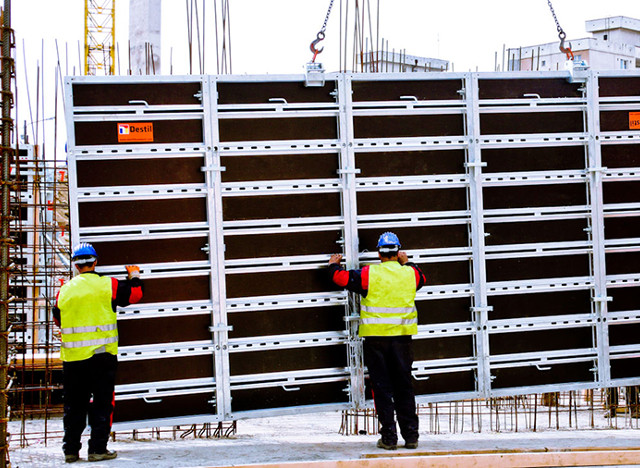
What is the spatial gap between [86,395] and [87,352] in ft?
1.57

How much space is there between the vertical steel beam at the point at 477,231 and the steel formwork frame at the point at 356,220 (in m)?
0.02

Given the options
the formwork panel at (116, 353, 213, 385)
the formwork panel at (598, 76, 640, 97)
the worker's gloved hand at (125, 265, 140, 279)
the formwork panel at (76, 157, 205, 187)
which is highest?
the formwork panel at (598, 76, 640, 97)

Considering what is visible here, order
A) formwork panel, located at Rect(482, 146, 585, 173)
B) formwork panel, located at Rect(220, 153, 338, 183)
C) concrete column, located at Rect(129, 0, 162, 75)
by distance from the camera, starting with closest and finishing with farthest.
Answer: formwork panel, located at Rect(220, 153, 338, 183)
formwork panel, located at Rect(482, 146, 585, 173)
concrete column, located at Rect(129, 0, 162, 75)

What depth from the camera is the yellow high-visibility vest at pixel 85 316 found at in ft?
25.3

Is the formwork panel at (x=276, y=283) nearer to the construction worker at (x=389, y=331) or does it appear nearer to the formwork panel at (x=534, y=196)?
the construction worker at (x=389, y=331)

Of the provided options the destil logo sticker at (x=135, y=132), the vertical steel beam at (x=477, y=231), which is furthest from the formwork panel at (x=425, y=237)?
the destil logo sticker at (x=135, y=132)

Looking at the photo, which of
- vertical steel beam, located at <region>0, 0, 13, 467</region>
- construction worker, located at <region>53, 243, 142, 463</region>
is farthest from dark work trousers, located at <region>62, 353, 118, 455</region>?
vertical steel beam, located at <region>0, 0, 13, 467</region>

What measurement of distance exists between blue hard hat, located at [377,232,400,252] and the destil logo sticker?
8.91 ft

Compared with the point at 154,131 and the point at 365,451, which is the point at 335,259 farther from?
the point at 154,131

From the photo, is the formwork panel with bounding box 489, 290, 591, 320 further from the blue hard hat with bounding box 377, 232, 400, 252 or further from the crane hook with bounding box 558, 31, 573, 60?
the crane hook with bounding box 558, 31, 573, 60

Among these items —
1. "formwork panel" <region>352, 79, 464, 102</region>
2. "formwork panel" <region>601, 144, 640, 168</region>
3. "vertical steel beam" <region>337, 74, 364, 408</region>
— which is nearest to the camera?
"vertical steel beam" <region>337, 74, 364, 408</region>

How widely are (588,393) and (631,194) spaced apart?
17.1ft

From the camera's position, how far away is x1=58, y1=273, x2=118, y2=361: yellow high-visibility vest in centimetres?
771

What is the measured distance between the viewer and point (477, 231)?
893cm
